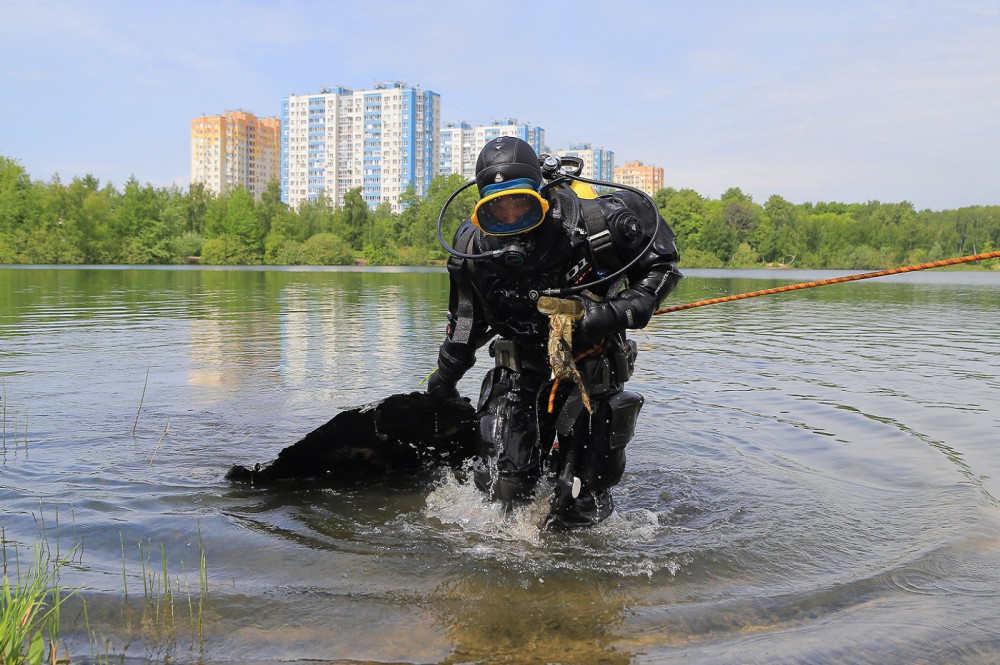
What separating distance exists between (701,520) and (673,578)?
42.1 inches

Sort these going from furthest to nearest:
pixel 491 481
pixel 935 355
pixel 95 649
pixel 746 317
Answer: pixel 746 317 < pixel 935 355 < pixel 491 481 < pixel 95 649

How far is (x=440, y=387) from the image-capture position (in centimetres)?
532

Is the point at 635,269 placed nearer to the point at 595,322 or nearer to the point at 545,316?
the point at 595,322

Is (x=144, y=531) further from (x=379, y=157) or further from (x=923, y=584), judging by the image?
(x=379, y=157)

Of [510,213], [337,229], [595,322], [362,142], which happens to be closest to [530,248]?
[510,213]

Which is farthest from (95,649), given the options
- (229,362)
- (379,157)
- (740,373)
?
(379,157)

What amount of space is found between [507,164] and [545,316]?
2.87 ft

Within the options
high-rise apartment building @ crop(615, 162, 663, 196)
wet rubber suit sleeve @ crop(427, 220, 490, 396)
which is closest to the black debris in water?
wet rubber suit sleeve @ crop(427, 220, 490, 396)

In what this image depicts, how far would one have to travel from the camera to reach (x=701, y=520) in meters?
5.03

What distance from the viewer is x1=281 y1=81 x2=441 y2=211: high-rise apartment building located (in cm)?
15225

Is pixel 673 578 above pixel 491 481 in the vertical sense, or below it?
below

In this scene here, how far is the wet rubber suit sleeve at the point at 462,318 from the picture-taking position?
15.1 ft

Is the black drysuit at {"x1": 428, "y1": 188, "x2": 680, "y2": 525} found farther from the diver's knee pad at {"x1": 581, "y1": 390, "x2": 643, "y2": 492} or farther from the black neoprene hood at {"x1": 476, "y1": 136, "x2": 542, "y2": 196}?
the black neoprene hood at {"x1": 476, "y1": 136, "x2": 542, "y2": 196}

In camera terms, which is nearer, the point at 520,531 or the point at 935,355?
the point at 520,531
